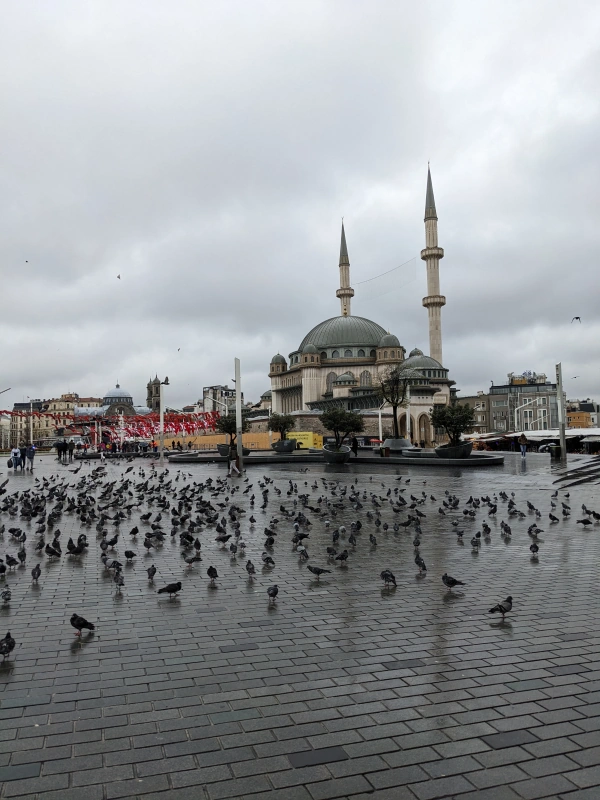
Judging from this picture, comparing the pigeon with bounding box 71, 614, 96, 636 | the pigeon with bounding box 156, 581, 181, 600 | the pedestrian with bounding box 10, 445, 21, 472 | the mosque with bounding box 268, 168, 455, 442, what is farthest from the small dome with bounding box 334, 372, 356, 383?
the pigeon with bounding box 71, 614, 96, 636

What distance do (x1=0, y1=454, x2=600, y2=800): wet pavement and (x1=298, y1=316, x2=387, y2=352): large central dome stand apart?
76.3m

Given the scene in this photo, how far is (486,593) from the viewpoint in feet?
21.2

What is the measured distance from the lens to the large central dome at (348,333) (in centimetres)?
8369

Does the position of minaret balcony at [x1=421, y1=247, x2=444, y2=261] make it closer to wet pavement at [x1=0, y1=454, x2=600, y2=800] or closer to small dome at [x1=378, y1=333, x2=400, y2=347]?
small dome at [x1=378, y1=333, x2=400, y2=347]

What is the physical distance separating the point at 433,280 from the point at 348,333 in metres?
14.1

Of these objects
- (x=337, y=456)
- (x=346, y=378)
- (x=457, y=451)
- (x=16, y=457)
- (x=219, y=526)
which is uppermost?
(x=346, y=378)

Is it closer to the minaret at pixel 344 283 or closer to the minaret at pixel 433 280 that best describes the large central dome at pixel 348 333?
the minaret at pixel 344 283

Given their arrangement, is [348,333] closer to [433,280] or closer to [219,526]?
[433,280]

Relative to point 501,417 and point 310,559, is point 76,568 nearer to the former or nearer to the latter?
point 310,559

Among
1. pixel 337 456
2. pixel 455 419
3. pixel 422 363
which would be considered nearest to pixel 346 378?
pixel 422 363

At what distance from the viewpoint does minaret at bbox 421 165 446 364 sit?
74.6 metres

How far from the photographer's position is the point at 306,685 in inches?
165

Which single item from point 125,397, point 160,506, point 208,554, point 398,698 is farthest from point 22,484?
point 125,397

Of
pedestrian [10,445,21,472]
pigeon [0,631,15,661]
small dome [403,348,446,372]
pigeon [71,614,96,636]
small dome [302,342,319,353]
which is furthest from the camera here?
small dome [302,342,319,353]
